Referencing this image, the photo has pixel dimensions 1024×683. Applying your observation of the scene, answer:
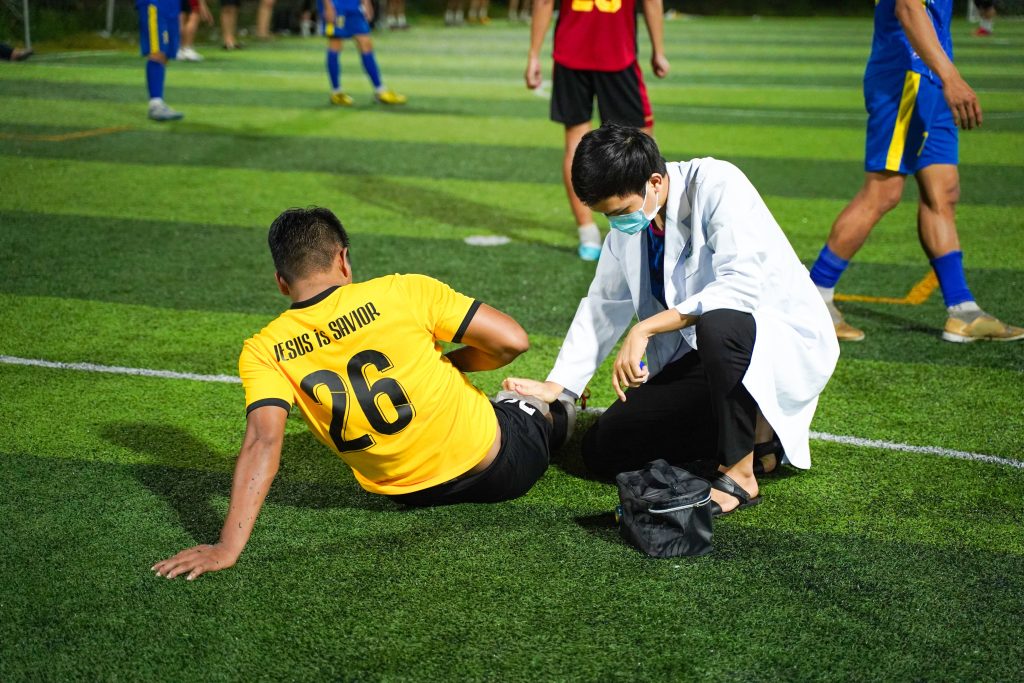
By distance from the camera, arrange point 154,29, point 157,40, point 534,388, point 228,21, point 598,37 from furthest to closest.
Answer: point 228,21, point 157,40, point 154,29, point 598,37, point 534,388

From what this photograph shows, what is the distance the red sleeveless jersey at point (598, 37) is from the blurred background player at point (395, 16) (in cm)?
2132

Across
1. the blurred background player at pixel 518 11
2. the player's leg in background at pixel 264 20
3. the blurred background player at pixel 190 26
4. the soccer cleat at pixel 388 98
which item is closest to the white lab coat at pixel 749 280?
the soccer cleat at pixel 388 98

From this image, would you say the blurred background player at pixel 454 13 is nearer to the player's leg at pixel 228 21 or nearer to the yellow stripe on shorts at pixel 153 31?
the player's leg at pixel 228 21

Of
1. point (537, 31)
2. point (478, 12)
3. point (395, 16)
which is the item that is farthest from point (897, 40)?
point (478, 12)

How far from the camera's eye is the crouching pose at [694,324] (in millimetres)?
3439

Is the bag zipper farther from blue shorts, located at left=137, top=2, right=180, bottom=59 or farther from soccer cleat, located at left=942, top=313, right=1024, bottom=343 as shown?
blue shorts, located at left=137, top=2, right=180, bottom=59

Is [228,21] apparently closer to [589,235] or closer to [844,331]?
[589,235]

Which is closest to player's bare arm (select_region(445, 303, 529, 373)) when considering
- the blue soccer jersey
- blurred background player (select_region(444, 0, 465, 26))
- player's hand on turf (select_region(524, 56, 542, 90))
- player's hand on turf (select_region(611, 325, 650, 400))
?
player's hand on turf (select_region(611, 325, 650, 400))

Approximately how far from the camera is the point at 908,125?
5.15 m

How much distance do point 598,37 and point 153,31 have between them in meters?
5.99

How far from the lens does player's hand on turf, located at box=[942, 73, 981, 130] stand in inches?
185

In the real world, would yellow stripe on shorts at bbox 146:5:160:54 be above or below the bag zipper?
above

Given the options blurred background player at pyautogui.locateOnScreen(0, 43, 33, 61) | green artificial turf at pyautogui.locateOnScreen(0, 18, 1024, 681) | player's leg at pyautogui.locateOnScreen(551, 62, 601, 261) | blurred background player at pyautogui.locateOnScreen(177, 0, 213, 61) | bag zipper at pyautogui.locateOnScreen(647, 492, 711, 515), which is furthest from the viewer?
blurred background player at pyautogui.locateOnScreen(177, 0, 213, 61)

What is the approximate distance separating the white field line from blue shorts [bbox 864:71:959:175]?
1.65 meters
